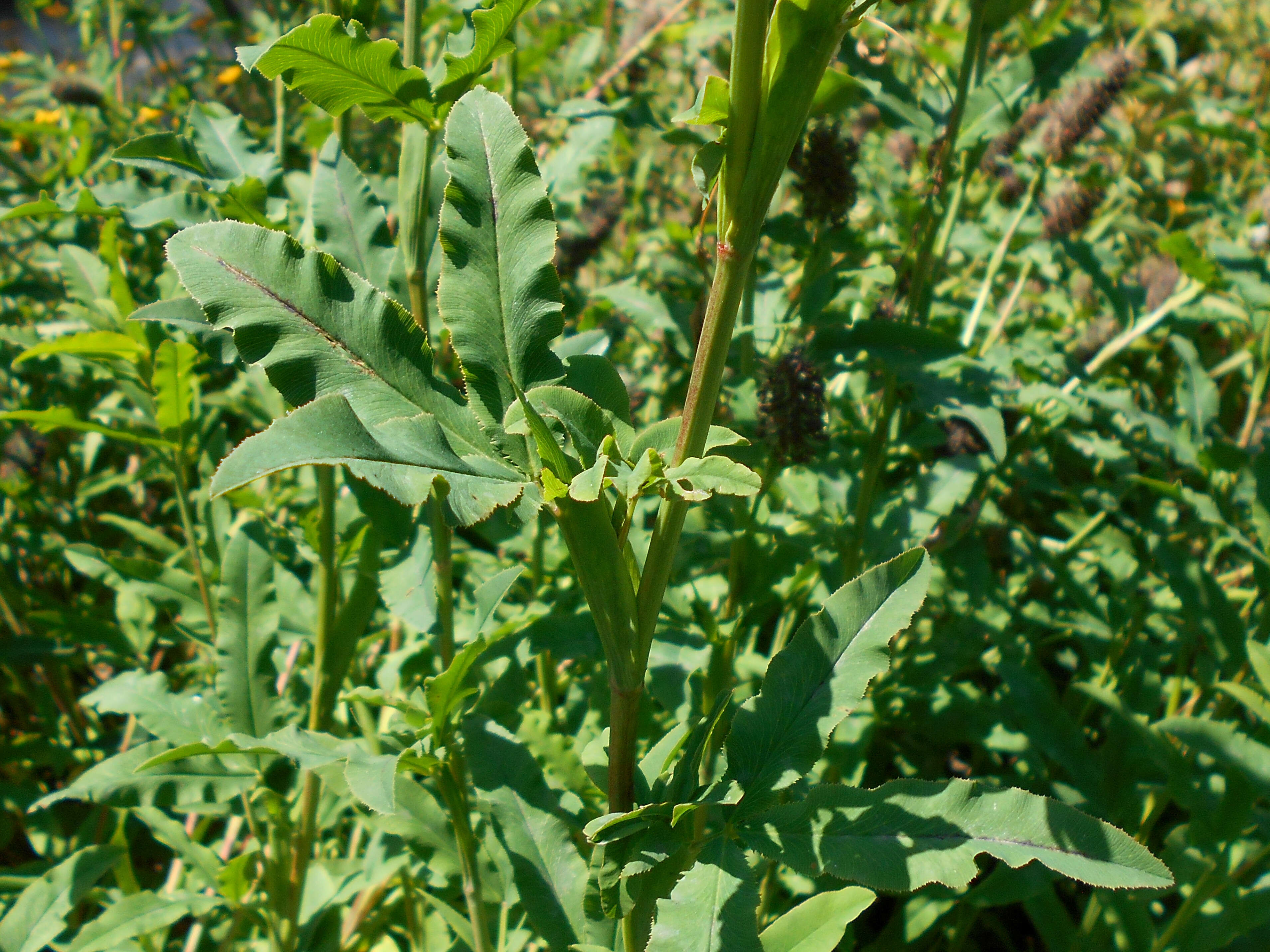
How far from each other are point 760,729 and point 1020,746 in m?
0.98

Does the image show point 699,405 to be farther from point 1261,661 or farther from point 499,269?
point 1261,661

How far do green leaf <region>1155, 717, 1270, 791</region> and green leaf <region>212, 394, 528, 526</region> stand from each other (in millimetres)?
1004

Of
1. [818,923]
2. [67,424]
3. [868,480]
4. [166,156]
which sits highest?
[166,156]

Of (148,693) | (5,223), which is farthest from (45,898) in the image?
(5,223)

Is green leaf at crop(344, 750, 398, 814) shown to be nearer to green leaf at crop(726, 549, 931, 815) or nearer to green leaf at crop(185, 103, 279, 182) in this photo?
green leaf at crop(726, 549, 931, 815)

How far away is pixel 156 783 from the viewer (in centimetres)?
121

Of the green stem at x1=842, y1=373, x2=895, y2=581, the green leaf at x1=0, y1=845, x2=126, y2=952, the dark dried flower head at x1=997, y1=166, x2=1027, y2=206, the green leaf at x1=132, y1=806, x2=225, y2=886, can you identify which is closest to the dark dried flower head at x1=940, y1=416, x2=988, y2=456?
the green stem at x1=842, y1=373, x2=895, y2=581

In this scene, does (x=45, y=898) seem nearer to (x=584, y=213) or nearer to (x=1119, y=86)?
(x=584, y=213)

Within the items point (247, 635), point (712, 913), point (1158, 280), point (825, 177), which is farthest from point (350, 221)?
point (1158, 280)

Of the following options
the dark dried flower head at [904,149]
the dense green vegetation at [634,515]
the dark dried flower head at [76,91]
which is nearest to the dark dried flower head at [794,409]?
the dense green vegetation at [634,515]

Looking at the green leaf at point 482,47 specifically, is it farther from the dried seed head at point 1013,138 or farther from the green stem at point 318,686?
the dried seed head at point 1013,138

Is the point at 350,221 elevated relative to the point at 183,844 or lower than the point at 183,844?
elevated

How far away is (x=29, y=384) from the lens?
2.35m

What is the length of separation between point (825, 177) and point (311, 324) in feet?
3.27
